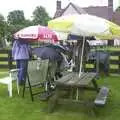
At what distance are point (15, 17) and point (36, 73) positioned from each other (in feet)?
233

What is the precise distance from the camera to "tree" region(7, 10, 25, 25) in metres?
77.7

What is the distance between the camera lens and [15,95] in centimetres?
998

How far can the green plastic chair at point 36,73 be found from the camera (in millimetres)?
9188

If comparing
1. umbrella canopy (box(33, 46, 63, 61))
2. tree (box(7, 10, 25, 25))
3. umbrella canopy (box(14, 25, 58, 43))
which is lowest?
umbrella canopy (box(33, 46, 63, 61))

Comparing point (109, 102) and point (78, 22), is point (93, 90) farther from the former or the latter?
point (78, 22)

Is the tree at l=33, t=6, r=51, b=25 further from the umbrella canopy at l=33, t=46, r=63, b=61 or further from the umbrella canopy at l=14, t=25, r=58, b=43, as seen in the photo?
the umbrella canopy at l=33, t=46, r=63, b=61

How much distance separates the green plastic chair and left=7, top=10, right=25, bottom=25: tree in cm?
6818

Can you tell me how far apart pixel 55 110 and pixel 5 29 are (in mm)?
50386

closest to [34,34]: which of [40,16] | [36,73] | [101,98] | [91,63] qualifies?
[36,73]

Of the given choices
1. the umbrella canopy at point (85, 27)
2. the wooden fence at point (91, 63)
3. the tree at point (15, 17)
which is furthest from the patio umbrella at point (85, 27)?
the tree at point (15, 17)

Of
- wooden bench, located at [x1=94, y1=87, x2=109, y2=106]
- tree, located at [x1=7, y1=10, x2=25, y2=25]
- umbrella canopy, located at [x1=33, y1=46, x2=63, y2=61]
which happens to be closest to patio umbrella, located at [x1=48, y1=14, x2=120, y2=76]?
wooden bench, located at [x1=94, y1=87, x2=109, y2=106]

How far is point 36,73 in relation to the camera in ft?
30.6

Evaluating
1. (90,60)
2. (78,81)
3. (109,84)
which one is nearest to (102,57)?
(90,60)

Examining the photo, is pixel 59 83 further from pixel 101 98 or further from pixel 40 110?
pixel 101 98
